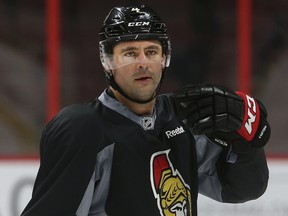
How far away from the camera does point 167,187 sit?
79.5 inches

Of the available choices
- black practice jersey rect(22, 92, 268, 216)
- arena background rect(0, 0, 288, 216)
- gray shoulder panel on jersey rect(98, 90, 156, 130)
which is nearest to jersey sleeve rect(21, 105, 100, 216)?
black practice jersey rect(22, 92, 268, 216)

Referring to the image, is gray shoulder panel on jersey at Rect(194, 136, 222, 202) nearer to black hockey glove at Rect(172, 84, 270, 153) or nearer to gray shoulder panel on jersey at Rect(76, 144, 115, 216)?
black hockey glove at Rect(172, 84, 270, 153)

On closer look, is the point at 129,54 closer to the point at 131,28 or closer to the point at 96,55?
the point at 131,28

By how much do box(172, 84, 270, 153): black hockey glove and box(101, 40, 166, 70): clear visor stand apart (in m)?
0.11

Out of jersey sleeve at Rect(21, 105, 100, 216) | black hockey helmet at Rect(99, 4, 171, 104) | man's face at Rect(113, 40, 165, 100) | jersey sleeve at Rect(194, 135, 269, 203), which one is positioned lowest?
jersey sleeve at Rect(194, 135, 269, 203)

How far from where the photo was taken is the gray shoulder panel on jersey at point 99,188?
1.94 metres

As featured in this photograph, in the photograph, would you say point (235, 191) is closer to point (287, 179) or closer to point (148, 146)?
point (148, 146)

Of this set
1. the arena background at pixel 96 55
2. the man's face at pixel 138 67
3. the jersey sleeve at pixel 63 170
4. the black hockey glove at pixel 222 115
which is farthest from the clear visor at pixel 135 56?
the arena background at pixel 96 55

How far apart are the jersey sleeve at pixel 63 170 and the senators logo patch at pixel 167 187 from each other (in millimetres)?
167

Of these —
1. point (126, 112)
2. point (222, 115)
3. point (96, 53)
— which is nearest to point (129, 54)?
point (126, 112)

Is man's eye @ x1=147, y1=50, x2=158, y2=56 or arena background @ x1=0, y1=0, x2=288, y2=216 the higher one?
man's eye @ x1=147, y1=50, x2=158, y2=56

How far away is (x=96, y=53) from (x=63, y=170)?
324cm

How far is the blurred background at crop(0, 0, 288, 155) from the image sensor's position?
16.3 feet

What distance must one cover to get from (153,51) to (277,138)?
2901mm
